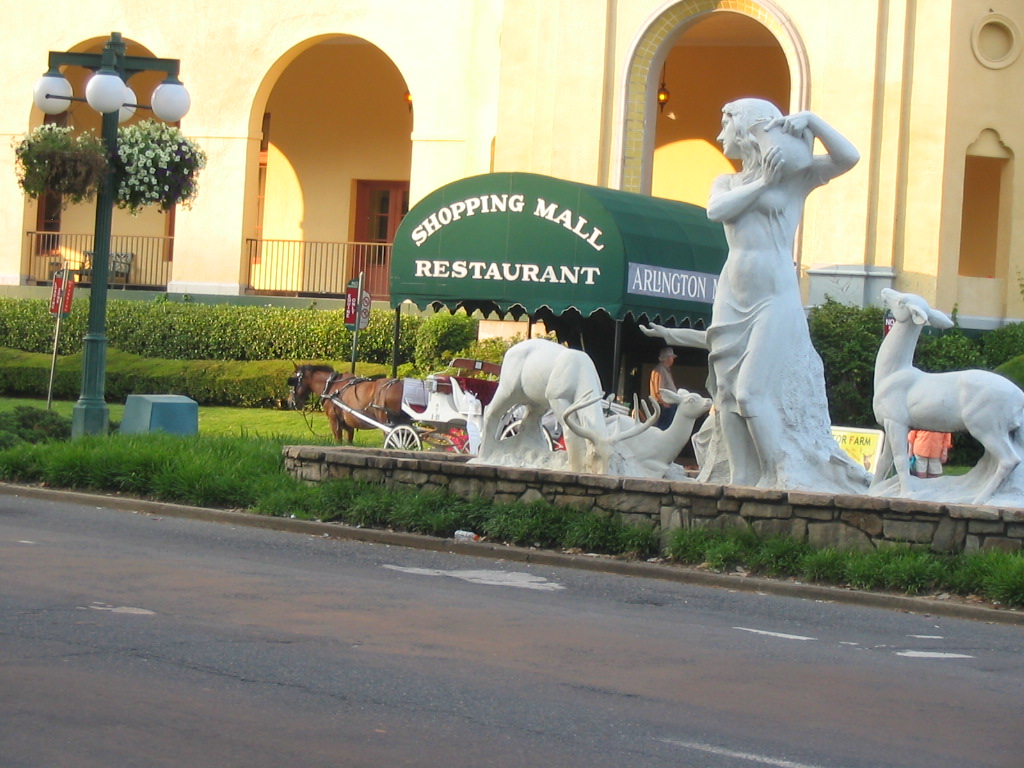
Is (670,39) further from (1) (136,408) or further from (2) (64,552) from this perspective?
(2) (64,552)

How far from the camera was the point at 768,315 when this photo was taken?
12477mm

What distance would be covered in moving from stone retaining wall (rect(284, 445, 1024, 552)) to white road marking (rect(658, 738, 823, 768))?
5327 millimetres

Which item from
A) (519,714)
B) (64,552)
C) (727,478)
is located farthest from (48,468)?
(519,714)

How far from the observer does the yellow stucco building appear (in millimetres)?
24750

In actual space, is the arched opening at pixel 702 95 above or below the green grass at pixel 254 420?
above

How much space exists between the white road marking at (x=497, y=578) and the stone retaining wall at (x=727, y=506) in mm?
1334

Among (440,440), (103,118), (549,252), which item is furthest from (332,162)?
(103,118)

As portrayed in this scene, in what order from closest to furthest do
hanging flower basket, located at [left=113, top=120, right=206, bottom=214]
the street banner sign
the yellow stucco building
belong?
hanging flower basket, located at [left=113, top=120, right=206, bottom=214]
the street banner sign
the yellow stucco building

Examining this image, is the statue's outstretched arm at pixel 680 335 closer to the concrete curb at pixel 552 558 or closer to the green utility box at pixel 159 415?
the concrete curb at pixel 552 558

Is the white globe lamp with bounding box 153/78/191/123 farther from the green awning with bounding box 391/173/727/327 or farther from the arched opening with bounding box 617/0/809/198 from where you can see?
the arched opening with bounding box 617/0/809/198

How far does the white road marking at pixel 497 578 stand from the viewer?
1130cm

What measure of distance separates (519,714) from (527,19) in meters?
21.9

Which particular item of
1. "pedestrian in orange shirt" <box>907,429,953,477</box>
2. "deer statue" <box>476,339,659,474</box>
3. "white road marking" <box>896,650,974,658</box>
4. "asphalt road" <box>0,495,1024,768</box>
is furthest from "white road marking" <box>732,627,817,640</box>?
"pedestrian in orange shirt" <box>907,429,953,477</box>

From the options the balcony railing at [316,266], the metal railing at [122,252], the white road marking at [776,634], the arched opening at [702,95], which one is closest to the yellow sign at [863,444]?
the white road marking at [776,634]
